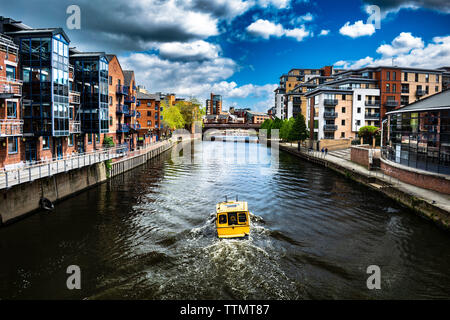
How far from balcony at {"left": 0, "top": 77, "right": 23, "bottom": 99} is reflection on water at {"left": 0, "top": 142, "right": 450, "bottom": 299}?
10490 millimetres

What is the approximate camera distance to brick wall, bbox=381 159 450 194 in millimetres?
27781

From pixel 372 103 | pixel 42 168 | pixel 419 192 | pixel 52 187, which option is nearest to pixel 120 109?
pixel 52 187

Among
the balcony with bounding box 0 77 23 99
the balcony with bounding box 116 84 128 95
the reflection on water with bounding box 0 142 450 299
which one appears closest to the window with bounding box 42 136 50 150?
the balcony with bounding box 0 77 23 99

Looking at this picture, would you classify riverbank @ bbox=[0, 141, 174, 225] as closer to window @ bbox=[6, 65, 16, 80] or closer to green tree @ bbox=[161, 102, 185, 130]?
window @ bbox=[6, 65, 16, 80]

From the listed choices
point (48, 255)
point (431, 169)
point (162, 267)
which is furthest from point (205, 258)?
point (431, 169)

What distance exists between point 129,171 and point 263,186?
2348 cm

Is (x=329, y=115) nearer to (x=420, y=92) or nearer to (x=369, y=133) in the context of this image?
(x=369, y=133)

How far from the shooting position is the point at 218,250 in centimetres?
1945

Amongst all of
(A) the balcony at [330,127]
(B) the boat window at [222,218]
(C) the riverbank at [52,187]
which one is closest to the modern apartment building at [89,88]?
(C) the riverbank at [52,187]
